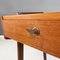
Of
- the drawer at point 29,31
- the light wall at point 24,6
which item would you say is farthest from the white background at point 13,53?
the drawer at point 29,31

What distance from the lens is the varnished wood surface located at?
0.60 meters

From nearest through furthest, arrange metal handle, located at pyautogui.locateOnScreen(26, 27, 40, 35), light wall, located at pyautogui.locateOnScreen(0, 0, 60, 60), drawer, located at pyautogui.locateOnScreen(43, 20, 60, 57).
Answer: drawer, located at pyautogui.locateOnScreen(43, 20, 60, 57) < metal handle, located at pyautogui.locateOnScreen(26, 27, 40, 35) < light wall, located at pyautogui.locateOnScreen(0, 0, 60, 60)

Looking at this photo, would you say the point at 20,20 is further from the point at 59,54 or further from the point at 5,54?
the point at 5,54

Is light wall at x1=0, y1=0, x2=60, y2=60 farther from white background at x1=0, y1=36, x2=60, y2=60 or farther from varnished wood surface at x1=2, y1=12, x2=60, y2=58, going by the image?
varnished wood surface at x1=2, y1=12, x2=60, y2=58

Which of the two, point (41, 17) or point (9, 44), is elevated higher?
point (41, 17)

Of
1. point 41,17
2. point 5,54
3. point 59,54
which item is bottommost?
point 5,54

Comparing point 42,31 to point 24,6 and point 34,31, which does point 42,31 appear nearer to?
point 34,31

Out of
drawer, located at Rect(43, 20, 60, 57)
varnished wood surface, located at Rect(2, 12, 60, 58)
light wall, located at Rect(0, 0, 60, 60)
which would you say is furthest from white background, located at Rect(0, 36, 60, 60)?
drawer, located at Rect(43, 20, 60, 57)

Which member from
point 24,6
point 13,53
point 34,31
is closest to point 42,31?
point 34,31

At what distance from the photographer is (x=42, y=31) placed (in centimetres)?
68

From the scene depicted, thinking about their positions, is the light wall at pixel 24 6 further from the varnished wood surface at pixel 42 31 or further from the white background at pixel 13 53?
the varnished wood surface at pixel 42 31

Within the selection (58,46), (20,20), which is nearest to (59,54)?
(58,46)

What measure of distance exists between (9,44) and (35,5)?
0.69 meters

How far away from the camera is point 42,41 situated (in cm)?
69
